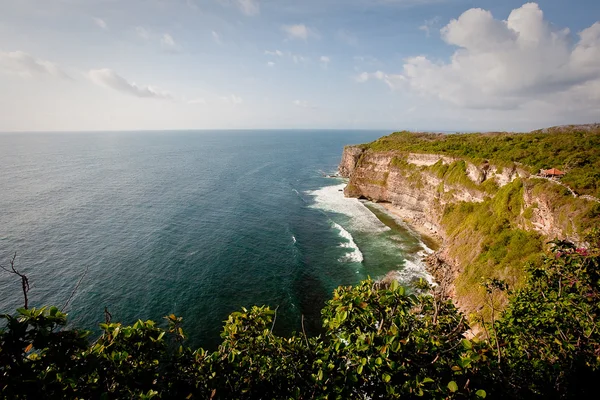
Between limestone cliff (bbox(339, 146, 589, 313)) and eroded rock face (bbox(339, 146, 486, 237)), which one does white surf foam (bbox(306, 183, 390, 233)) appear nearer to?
eroded rock face (bbox(339, 146, 486, 237))

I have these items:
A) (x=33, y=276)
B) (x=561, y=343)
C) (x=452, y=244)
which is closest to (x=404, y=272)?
(x=452, y=244)

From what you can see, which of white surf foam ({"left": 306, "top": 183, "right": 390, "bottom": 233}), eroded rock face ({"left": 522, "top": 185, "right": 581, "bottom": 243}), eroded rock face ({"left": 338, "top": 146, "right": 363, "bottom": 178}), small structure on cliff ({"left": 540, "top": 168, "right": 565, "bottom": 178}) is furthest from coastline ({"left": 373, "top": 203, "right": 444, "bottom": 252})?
eroded rock face ({"left": 338, "top": 146, "right": 363, "bottom": 178})

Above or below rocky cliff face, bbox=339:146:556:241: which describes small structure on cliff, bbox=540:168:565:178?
above

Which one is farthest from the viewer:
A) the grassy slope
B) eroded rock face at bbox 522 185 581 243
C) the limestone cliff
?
the limestone cliff

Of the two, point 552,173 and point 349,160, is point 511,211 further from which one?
point 349,160

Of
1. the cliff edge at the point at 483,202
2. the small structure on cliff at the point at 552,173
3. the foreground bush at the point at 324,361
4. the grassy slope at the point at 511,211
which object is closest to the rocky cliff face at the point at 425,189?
the cliff edge at the point at 483,202

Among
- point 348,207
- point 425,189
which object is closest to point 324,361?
point 425,189

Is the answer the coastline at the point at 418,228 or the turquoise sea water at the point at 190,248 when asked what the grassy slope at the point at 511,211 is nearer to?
the coastline at the point at 418,228
